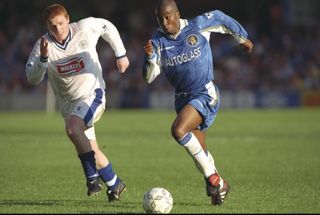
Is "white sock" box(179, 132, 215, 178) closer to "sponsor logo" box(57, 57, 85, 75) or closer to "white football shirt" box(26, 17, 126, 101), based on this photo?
"white football shirt" box(26, 17, 126, 101)

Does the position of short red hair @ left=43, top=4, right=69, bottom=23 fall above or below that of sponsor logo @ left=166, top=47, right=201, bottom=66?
above

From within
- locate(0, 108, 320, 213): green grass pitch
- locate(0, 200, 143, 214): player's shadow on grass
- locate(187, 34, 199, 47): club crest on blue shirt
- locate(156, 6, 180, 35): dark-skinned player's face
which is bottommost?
locate(0, 108, 320, 213): green grass pitch

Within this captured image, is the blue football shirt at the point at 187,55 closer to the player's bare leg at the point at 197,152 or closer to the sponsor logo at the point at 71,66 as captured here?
the player's bare leg at the point at 197,152

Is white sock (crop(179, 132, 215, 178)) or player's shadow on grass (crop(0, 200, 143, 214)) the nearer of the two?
player's shadow on grass (crop(0, 200, 143, 214))

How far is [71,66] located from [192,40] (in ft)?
4.89

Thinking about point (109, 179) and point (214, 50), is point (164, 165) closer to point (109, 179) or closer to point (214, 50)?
point (109, 179)

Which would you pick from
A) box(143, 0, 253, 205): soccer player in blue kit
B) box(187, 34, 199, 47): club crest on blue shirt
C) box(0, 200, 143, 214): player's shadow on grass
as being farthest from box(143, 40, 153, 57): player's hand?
box(0, 200, 143, 214): player's shadow on grass

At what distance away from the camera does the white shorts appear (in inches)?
398

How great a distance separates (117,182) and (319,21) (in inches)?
1116

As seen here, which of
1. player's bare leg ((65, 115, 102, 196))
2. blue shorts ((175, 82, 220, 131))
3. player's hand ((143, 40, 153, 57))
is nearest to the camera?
player's hand ((143, 40, 153, 57))

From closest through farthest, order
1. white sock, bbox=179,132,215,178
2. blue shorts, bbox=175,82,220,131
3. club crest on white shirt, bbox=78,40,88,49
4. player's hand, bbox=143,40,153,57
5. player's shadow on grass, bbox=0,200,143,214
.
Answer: player's shadow on grass, bbox=0,200,143,214, player's hand, bbox=143,40,153,57, white sock, bbox=179,132,215,178, blue shorts, bbox=175,82,220,131, club crest on white shirt, bbox=78,40,88,49

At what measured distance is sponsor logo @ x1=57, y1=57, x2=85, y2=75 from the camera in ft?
33.7

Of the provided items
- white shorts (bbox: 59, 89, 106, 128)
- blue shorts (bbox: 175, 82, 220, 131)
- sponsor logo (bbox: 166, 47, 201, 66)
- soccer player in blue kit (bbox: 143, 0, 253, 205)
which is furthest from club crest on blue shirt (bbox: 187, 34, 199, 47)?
white shorts (bbox: 59, 89, 106, 128)

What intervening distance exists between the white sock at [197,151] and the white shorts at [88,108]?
1.16 metres
